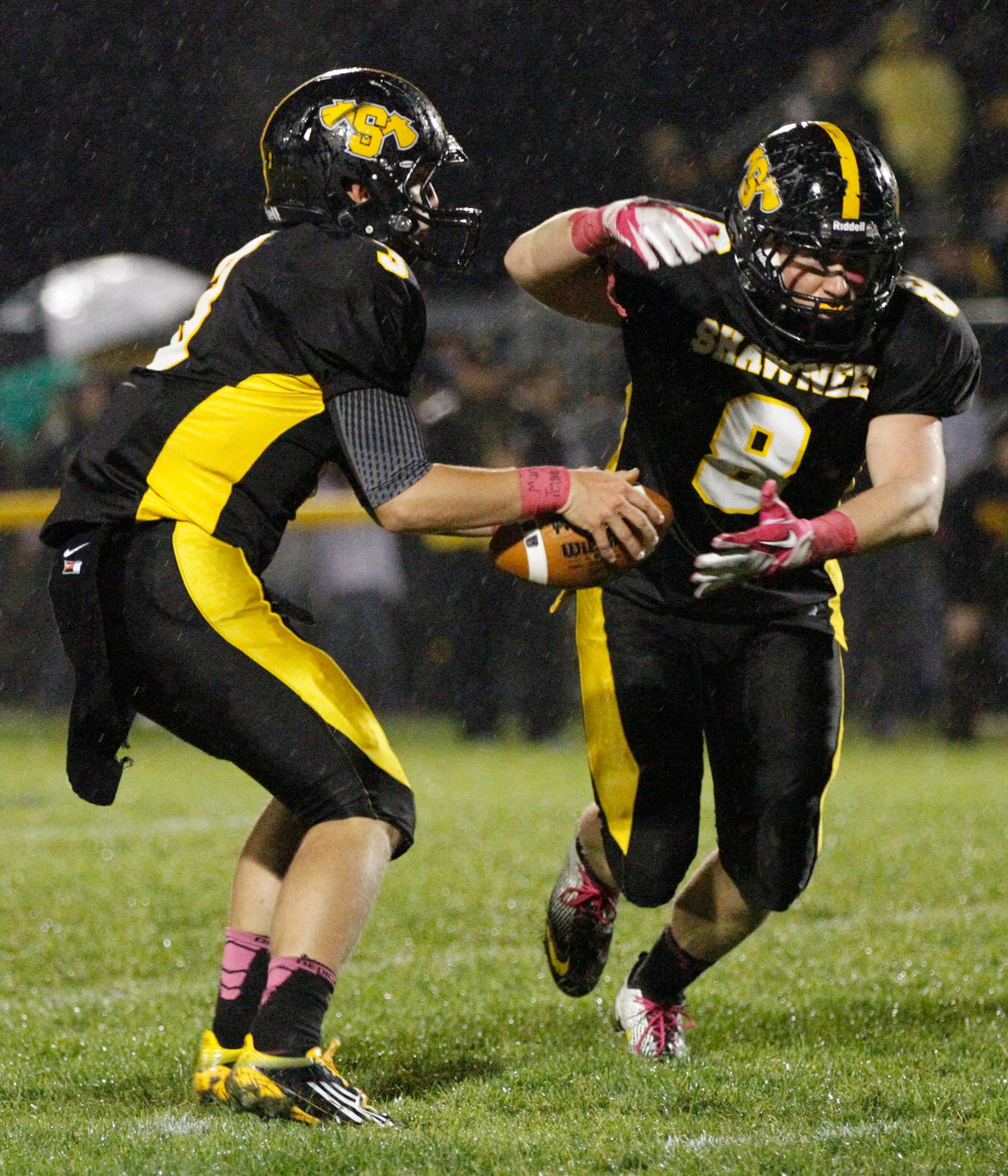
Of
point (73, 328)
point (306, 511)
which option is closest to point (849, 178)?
point (306, 511)

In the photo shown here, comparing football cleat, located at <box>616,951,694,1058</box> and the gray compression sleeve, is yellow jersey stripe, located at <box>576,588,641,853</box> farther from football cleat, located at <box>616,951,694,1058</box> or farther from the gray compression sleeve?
the gray compression sleeve

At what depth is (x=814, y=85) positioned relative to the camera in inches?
360

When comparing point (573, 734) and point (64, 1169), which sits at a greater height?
point (64, 1169)

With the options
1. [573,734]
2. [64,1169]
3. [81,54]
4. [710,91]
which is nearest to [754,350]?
[64,1169]

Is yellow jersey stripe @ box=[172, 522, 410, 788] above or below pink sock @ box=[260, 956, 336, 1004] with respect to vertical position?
above

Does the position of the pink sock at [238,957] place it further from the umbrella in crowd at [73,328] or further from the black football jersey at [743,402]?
the umbrella in crowd at [73,328]

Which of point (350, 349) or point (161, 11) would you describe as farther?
point (161, 11)

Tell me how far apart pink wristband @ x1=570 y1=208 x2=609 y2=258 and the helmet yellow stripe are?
1.46 feet

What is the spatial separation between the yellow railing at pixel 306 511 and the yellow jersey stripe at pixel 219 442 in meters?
5.36

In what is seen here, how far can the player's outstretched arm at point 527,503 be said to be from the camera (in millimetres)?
2689

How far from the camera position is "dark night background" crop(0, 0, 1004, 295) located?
11.7 metres

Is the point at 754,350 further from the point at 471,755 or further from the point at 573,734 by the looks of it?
the point at 573,734

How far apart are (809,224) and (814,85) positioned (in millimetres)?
6682

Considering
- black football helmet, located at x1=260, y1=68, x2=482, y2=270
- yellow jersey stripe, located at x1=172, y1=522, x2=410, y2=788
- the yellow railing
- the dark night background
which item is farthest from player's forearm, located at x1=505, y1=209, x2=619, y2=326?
the dark night background
